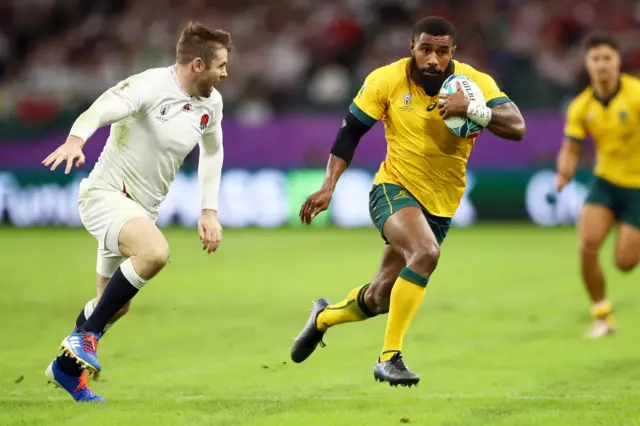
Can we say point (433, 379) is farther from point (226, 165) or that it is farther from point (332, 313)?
point (226, 165)

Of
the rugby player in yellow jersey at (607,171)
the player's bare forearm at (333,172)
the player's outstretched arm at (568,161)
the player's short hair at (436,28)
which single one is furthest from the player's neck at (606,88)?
the player's bare forearm at (333,172)

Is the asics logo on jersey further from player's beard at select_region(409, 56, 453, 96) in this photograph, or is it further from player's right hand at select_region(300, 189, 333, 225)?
player's beard at select_region(409, 56, 453, 96)

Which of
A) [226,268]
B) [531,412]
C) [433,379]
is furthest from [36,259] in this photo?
[531,412]

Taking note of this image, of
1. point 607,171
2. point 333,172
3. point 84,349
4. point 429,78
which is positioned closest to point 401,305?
point 333,172

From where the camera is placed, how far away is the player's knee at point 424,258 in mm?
7023

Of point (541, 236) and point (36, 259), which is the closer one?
point (36, 259)

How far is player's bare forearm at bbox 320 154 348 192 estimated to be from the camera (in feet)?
24.0

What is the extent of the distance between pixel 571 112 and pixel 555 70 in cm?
1133

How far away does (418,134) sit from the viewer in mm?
7492

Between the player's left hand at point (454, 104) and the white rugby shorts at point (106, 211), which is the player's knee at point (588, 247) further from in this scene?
the white rugby shorts at point (106, 211)

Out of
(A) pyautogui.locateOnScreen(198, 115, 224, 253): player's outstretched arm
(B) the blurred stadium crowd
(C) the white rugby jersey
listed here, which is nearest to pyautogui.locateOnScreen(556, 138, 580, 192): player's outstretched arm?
(A) pyautogui.locateOnScreen(198, 115, 224, 253): player's outstretched arm

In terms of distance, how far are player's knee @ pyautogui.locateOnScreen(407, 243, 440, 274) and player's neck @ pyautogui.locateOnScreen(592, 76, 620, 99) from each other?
415cm

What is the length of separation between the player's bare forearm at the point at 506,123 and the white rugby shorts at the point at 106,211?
2.32 m

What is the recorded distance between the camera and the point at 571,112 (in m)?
10.7
